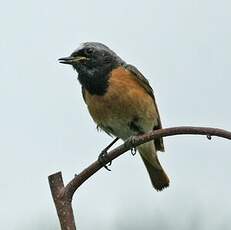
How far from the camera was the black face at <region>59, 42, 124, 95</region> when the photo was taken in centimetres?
600

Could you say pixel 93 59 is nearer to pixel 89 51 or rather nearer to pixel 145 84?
pixel 89 51

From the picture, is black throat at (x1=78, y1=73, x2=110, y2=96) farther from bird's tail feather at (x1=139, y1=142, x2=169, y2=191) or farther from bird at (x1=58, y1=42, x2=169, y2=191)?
bird's tail feather at (x1=139, y1=142, x2=169, y2=191)

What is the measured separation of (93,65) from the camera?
6160 mm

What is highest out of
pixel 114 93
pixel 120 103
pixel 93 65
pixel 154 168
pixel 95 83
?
pixel 93 65

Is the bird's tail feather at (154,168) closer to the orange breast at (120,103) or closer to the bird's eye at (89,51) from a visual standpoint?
the orange breast at (120,103)

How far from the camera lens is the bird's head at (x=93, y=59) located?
6.02 m

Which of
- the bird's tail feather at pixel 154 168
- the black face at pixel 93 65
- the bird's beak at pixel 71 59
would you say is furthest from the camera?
the bird's tail feather at pixel 154 168

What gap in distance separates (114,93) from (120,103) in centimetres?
11

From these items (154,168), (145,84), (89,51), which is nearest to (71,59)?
(89,51)

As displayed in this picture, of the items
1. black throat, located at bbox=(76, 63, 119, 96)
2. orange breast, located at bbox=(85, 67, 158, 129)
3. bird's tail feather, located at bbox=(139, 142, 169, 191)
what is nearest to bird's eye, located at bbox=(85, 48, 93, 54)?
black throat, located at bbox=(76, 63, 119, 96)

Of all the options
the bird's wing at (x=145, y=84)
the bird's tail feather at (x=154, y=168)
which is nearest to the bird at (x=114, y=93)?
the bird's wing at (x=145, y=84)

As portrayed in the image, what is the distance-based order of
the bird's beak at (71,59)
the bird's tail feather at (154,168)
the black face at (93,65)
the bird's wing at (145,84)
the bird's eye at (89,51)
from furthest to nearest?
the bird's tail feather at (154,168)
the bird's wing at (145,84)
the bird's eye at (89,51)
the black face at (93,65)
the bird's beak at (71,59)

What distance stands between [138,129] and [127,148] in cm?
298

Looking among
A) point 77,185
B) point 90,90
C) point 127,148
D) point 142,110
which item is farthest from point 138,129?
point 77,185
